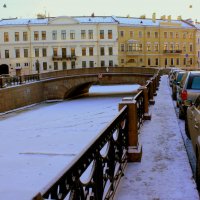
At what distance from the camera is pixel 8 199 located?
38.6 feet

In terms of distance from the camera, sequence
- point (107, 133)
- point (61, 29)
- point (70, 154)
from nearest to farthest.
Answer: point (107, 133), point (70, 154), point (61, 29)

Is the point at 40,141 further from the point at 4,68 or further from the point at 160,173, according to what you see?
the point at 4,68

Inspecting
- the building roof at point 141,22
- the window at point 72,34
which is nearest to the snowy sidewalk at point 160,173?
the window at point 72,34

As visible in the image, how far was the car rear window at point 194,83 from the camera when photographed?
474 inches

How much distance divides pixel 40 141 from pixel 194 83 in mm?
13020

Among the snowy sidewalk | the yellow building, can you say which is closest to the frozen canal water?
the snowy sidewalk

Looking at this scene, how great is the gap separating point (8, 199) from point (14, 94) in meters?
25.0

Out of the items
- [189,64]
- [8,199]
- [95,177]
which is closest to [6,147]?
[8,199]

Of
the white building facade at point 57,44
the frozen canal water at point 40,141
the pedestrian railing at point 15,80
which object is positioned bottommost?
the frozen canal water at point 40,141

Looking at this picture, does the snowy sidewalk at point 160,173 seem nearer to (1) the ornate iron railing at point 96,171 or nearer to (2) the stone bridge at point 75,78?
(1) the ornate iron railing at point 96,171

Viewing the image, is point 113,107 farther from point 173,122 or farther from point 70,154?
point 173,122

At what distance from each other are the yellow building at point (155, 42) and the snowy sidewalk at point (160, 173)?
217 feet

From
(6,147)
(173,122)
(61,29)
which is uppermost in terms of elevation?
(61,29)

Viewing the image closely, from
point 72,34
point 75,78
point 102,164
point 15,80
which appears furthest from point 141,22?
point 102,164
